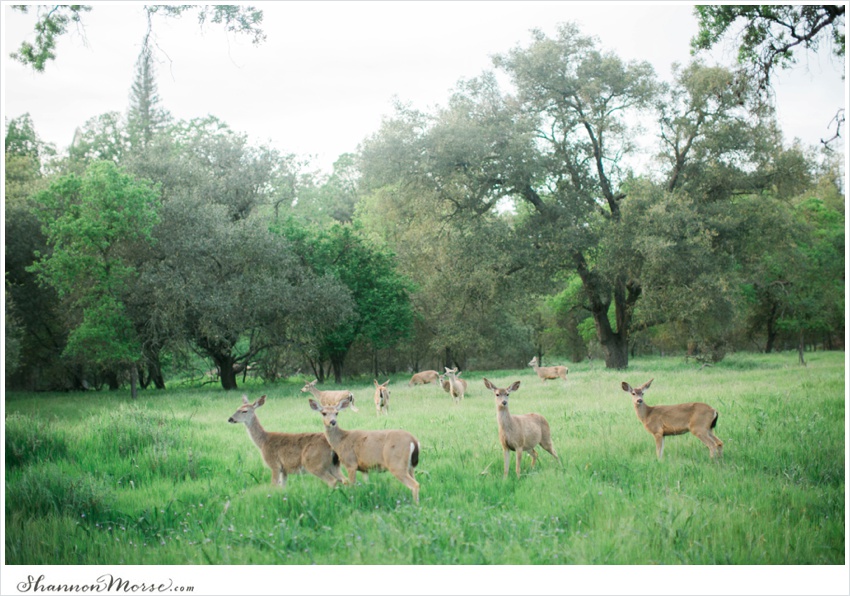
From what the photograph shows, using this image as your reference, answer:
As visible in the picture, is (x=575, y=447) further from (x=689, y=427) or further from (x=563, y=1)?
(x=563, y=1)

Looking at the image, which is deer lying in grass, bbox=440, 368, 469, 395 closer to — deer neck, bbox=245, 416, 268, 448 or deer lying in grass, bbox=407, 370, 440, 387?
deer lying in grass, bbox=407, 370, 440, 387

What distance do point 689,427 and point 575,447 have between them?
85cm

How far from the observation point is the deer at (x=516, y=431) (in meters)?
4.01

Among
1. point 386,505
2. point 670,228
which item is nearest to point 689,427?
point 386,505

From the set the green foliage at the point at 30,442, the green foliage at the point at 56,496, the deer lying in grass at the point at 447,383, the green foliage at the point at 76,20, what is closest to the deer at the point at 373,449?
the green foliage at the point at 56,496

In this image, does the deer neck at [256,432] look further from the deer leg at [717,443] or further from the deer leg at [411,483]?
the deer leg at [717,443]

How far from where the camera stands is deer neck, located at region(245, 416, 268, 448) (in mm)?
4113

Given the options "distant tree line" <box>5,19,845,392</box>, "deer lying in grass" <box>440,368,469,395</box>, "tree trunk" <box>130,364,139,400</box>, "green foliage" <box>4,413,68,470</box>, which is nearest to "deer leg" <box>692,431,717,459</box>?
"distant tree line" <box>5,19,845,392</box>

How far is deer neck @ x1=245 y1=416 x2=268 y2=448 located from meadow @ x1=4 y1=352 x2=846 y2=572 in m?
0.18

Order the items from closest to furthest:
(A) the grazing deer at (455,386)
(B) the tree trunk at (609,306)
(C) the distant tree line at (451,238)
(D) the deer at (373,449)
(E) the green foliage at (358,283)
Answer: (D) the deer at (373,449) → (C) the distant tree line at (451,238) → (A) the grazing deer at (455,386) → (E) the green foliage at (358,283) → (B) the tree trunk at (609,306)

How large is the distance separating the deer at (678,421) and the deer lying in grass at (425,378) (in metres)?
2.88

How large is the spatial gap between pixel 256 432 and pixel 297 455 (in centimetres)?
41

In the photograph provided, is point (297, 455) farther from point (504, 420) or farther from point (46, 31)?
point (46, 31)

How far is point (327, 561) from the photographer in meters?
3.02
